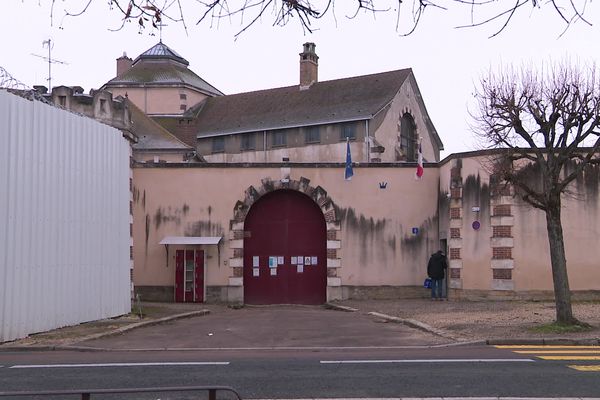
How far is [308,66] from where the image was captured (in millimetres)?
57031

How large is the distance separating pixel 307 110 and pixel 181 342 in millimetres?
38988

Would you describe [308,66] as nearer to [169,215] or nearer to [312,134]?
[312,134]

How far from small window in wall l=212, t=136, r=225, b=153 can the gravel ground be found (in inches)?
1245

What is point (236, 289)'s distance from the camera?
2681 cm

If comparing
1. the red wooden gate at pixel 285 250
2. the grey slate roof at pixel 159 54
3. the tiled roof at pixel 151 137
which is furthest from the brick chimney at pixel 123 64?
the red wooden gate at pixel 285 250

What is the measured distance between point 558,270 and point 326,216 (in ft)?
37.1

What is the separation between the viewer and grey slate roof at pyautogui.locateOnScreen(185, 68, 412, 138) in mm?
50219

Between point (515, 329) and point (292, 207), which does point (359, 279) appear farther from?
point (515, 329)

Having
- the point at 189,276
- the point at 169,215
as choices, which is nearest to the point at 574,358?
the point at 189,276

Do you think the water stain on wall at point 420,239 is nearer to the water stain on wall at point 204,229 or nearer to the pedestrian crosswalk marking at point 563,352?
the water stain on wall at point 204,229

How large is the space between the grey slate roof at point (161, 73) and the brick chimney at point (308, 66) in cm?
1040

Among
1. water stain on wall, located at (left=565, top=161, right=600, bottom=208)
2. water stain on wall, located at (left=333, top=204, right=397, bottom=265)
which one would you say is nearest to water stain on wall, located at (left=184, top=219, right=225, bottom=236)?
water stain on wall, located at (left=333, top=204, right=397, bottom=265)

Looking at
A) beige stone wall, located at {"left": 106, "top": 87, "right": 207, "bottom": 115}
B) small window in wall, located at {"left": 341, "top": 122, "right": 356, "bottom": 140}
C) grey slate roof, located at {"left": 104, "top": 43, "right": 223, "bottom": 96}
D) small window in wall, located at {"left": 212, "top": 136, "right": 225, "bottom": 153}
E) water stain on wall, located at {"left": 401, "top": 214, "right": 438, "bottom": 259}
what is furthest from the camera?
grey slate roof, located at {"left": 104, "top": 43, "right": 223, "bottom": 96}

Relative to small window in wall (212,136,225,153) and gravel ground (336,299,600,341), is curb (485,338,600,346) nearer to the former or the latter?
gravel ground (336,299,600,341)
